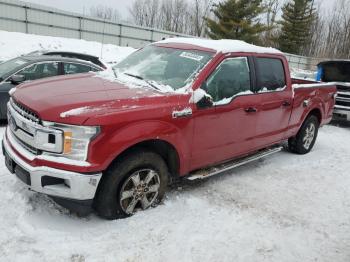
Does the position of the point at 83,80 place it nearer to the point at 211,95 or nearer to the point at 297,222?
the point at 211,95

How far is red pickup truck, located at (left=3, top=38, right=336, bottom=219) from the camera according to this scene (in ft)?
11.4

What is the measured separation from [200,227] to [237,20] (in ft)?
112

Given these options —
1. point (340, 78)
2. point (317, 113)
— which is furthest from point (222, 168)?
point (340, 78)

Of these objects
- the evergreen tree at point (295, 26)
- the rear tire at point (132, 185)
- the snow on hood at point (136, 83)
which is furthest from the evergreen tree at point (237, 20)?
the rear tire at point (132, 185)

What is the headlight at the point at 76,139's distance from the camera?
11.2ft

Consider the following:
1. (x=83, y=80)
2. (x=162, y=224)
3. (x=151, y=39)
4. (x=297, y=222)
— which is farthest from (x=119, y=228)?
(x=151, y=39)

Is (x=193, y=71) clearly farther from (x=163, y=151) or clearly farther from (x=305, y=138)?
(x=305, y=138)

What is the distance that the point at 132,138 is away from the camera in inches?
145

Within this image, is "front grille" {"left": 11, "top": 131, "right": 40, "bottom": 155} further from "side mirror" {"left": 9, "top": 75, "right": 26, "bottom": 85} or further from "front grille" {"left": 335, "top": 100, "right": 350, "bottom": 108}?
"front grille" {"left": 335, "top": 100, "right": 350, "bottom": 108}

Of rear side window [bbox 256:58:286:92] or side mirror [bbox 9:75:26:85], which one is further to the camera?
side mirror [bbox 9:75:26:85]

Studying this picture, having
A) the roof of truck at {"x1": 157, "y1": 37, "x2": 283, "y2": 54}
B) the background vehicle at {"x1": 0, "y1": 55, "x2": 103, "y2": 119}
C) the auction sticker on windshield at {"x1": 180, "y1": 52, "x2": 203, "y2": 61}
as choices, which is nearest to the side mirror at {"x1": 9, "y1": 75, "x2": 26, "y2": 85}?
the background vehicle at {"x1": 0, "y1": 55, "x2": 103, "y2": 119}

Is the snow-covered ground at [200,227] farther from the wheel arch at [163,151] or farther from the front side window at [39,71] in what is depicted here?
the front side window at [39,71]

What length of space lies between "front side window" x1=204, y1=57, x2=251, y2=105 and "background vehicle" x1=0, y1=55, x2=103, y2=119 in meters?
4.22

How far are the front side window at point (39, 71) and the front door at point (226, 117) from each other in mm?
4484
